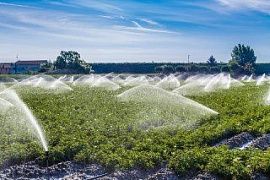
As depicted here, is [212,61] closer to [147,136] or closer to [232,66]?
[232,66]

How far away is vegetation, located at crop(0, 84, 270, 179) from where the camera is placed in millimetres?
12555

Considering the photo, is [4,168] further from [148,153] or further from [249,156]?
[249,156]

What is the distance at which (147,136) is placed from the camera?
16344mm

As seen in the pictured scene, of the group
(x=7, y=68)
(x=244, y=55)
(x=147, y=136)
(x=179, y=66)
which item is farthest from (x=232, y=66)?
(x=147, y=136)

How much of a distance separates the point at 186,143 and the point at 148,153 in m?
1.81

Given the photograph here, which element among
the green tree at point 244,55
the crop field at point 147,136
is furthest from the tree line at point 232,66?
the crop field at point 147,136

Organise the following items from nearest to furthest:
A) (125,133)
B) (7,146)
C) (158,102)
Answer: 1. (7,146)
2. (125,133)
3. (158,102)

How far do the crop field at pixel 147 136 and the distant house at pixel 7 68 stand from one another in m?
88.3

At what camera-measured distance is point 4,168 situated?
13531mm

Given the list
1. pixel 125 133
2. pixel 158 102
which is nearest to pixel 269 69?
pixel 158 102

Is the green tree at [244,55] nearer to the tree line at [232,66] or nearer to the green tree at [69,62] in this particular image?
the tree line at [232,66]

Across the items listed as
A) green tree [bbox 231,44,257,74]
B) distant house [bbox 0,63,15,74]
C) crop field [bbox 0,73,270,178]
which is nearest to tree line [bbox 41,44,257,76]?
green tree [bbox 231,44,257,74]

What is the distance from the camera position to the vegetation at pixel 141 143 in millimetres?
12555

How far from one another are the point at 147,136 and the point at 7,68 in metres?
104
